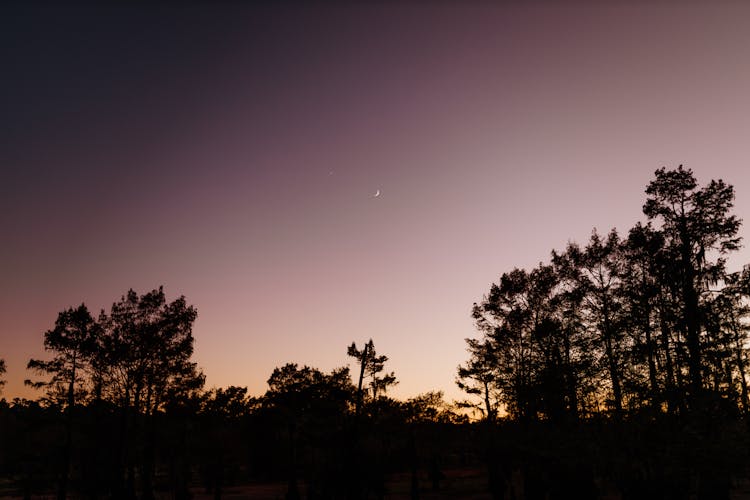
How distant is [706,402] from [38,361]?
40.8m

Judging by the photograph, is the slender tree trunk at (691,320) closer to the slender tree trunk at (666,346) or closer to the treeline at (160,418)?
the slender tree trunk at (666,346)

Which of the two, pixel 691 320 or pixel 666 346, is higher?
pixel 691 320

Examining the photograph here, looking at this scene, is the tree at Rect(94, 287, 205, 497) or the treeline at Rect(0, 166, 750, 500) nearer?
the treeline at Rect(0, 166, 750, 500)

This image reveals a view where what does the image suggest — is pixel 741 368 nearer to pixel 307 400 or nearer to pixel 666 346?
pixel 666 346

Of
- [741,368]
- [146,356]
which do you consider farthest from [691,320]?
[146,356]

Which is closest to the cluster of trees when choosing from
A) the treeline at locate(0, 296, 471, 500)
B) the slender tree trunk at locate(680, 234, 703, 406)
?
the slender tree trunk at locate(680, 234, 703, 406)

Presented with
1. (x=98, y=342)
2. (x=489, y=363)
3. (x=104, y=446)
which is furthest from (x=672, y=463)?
(x=104, y=446)

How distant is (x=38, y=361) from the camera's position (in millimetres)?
35844

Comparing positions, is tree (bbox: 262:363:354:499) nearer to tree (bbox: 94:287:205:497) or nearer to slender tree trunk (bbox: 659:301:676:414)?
tree (bbox: 94:287:205:497)

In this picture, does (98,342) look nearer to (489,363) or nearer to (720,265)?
(489,363)

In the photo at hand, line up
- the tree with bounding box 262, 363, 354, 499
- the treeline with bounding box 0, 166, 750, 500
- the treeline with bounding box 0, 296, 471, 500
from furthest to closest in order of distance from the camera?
the tree with bounding box 262, 363, 354, 499 → the treeline with bounding box 0, 296, 471, 500 → the treeline with bounding box 0, 166, 750, 500

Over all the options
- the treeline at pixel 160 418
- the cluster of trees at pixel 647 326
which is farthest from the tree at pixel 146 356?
the cluster of trees at pixel 647 326

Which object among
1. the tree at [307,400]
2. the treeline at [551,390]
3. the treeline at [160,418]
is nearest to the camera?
the treeline at [551,390]

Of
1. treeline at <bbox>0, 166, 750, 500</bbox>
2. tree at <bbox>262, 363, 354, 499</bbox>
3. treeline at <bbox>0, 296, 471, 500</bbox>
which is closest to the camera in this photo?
treeline at <bbox>0, 166, 750, 500</bbox>
